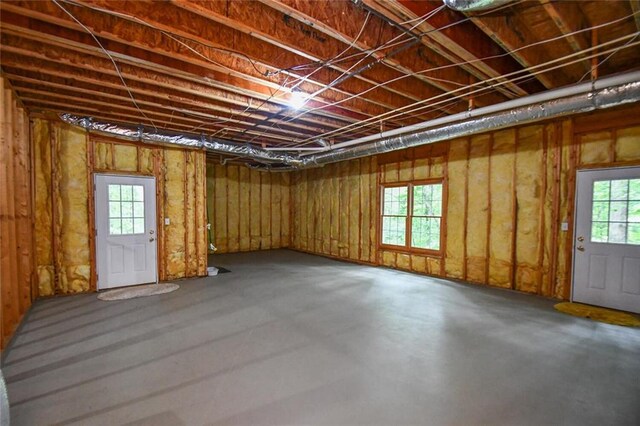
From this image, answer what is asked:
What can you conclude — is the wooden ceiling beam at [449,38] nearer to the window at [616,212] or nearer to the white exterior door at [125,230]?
the window at [616,212]

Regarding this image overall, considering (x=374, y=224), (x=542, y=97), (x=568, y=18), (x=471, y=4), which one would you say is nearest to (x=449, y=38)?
Result: (x=471, y=4)

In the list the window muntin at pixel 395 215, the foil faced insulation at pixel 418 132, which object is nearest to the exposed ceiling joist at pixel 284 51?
the foil faced insulation at pixel 418 132

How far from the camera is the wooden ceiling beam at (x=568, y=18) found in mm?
2136

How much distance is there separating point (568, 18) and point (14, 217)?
5715mm

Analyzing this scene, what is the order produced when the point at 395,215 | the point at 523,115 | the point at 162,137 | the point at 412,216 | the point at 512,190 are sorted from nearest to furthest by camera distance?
1. the point at 523,115
2. the point at 512,190
3. the point at 162,137
4. the point at 412,216
5. the point at 395,215

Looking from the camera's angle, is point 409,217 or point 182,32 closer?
point 182,32

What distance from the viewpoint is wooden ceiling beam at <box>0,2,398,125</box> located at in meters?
2.19

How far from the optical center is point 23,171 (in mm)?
3594

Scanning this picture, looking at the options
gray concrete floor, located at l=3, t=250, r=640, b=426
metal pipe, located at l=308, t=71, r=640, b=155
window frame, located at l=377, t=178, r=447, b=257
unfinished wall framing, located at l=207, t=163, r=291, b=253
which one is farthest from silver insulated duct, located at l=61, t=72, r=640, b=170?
unfinished wall framing, located at l=207, t=163, r=291, b=253

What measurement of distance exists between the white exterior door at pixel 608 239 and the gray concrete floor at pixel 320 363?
76 centimetres

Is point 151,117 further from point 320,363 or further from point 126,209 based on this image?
point 320,363

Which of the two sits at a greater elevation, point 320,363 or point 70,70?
point 70,70

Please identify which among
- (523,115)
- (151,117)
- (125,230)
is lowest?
(125,230)

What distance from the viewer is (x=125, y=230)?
16.2ft
